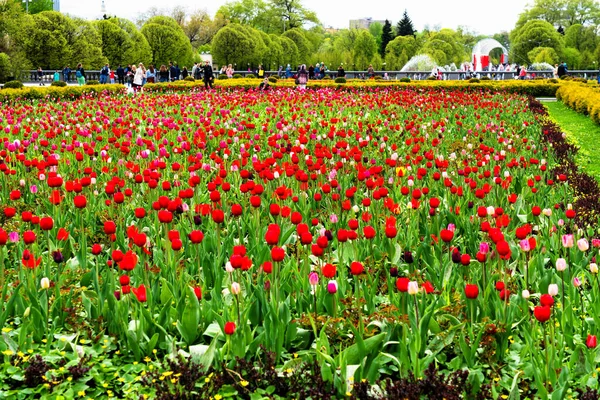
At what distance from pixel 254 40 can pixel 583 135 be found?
1724 inches

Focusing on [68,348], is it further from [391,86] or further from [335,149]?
[391,86]

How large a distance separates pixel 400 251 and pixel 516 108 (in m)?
11.8

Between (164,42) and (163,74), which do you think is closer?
(163,74)

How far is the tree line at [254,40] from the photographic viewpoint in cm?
4038

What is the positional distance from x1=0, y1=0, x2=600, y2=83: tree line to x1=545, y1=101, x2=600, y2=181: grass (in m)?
25.6

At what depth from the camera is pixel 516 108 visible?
15.4 meters

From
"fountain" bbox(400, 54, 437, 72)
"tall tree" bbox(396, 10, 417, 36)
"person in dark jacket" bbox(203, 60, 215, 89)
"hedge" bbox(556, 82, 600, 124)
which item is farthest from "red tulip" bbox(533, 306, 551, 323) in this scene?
"tall tree" bbox(396, 10, 417, 36)

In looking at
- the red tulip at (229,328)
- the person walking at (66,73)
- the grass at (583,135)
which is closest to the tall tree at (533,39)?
the person walking at (66,73)

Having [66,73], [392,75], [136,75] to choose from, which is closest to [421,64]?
[392,75]

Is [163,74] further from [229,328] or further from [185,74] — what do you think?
[229,328]

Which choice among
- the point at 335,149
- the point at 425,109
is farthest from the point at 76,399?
the point at 425,109

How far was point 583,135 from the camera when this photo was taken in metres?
13.9

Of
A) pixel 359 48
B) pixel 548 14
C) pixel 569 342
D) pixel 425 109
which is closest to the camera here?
pixel 569 342

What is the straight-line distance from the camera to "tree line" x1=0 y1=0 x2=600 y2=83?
40.4 metres
